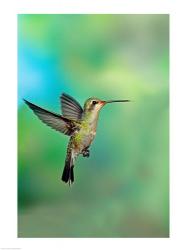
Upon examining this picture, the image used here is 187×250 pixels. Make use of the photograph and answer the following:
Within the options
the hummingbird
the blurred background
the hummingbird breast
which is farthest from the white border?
the hummingbird breast

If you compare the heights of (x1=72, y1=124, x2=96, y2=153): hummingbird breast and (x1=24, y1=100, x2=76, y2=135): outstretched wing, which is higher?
(x1=24, y1=100, x2=76, y2=135): outstretched wing

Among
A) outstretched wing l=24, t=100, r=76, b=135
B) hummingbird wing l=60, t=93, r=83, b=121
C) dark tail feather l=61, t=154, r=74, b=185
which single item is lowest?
dark tail feather l=61, t=154, r=74, b=185

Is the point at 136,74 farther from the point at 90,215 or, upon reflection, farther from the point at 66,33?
the point at 90,215

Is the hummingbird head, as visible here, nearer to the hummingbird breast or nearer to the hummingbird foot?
the hummingbird breast

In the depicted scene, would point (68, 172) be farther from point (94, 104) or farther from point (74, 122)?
point (94, 104)
